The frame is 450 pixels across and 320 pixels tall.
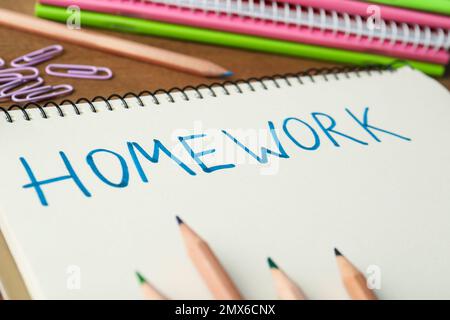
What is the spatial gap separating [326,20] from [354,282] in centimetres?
44

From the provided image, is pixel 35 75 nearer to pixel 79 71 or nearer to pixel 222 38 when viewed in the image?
pixel 79 71

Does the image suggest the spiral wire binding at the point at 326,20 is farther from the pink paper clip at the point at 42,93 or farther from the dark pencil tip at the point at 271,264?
the dark pencil tip at the point at 271,264

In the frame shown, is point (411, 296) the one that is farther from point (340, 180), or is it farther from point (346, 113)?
point (346, 113)

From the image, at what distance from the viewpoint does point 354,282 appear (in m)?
0.39

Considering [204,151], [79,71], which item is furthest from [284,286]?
[79,71]

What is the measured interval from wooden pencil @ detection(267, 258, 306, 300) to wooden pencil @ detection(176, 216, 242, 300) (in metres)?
0.03

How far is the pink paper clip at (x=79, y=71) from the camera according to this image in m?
0.63

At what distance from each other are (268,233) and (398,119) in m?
0.26

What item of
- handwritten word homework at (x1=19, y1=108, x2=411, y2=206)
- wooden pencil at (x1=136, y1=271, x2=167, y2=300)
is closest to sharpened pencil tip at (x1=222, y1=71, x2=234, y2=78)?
handwritten word homework at (x1=19, y1=108, x2=411, y2=206)

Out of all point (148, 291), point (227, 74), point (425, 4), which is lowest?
point (148, 291)

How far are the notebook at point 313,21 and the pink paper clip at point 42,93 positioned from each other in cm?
15

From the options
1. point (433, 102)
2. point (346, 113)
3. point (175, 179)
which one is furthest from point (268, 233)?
point (433, 102)

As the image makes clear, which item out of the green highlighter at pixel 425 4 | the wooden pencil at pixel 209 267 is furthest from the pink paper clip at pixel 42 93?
the green highlighter at pixel 425 4

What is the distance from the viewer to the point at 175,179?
0.47 m
